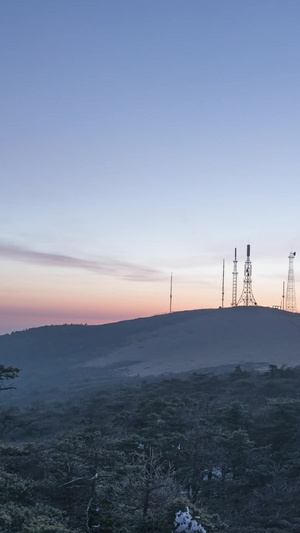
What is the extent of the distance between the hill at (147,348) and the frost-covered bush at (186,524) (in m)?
55.7

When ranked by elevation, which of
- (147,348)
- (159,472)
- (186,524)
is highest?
(147,348)

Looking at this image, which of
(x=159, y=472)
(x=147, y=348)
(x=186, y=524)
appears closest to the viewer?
(x=186, y=524)

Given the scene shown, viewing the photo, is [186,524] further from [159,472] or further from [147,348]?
[147,348]

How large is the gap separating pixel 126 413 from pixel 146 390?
15.5 meters

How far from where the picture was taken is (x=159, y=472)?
17.5 m

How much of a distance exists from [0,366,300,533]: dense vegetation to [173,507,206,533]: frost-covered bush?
0.20 meters

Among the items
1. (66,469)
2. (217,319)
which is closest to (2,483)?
(66,469)

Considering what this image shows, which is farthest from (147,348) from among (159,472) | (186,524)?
(186,524)

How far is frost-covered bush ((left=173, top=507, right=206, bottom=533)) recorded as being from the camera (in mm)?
12047

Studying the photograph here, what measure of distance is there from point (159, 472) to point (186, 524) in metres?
5.53

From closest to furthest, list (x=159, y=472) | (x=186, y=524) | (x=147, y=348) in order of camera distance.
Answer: (x=186, y=524) < (x=159, y=472) < (x=147, y=348)

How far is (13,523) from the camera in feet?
39.1

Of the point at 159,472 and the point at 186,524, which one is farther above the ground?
the point at 186,524

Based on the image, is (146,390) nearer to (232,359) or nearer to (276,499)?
(276,499)
